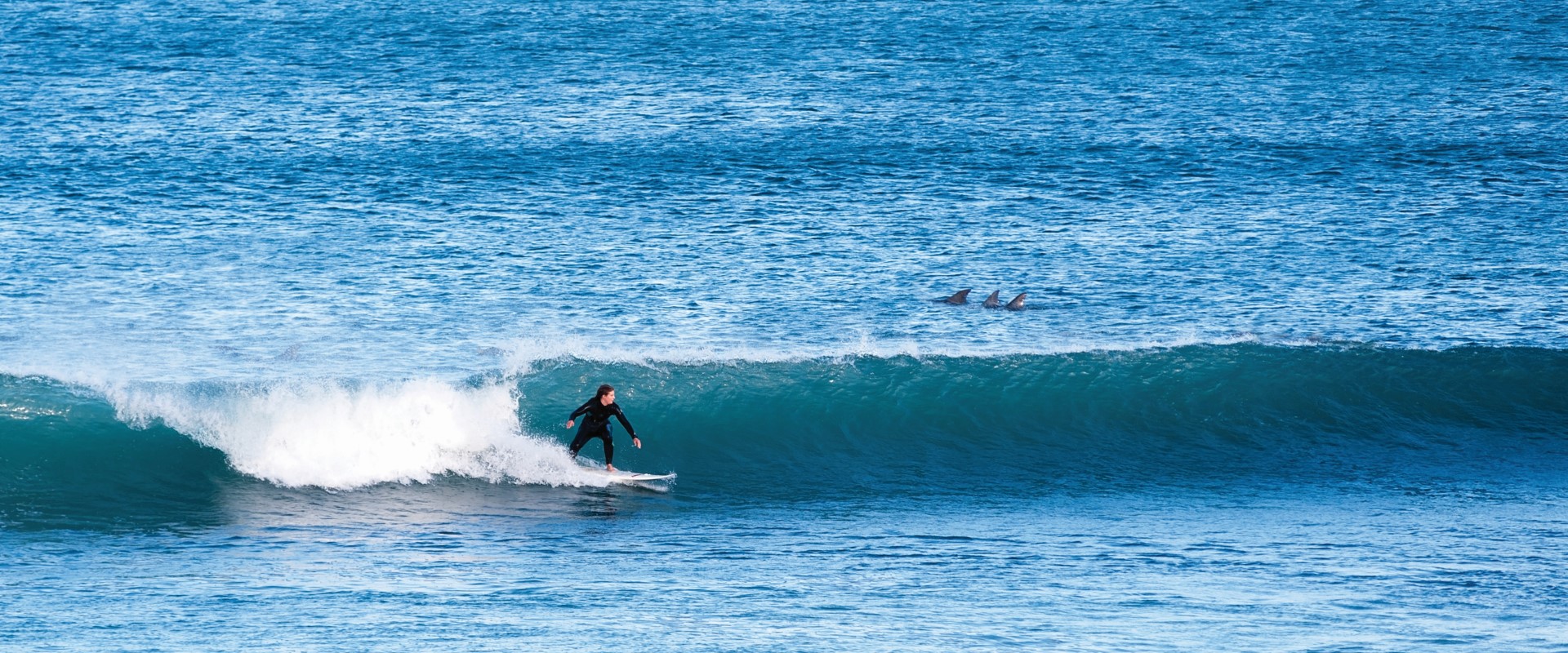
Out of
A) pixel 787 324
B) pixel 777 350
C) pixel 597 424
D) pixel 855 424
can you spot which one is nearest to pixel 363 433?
pixel 597 424

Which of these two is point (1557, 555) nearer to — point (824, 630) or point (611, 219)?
point (824, 630)

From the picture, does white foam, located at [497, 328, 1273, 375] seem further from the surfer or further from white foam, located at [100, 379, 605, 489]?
the surfer

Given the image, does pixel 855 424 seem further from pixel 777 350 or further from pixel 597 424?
pixel 597 424

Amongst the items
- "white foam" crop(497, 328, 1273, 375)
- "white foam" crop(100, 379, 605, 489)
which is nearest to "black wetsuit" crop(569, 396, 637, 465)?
"white foam" crop(100, 379, 605, 489)

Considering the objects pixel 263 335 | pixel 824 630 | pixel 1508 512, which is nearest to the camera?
pixel 824 630

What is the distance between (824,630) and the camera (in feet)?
37.5

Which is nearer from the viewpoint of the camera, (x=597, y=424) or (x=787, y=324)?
(x=597, y=424)

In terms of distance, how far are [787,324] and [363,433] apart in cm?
771

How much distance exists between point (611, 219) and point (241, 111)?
11353 mm

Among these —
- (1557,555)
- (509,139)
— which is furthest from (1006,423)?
(509,139)

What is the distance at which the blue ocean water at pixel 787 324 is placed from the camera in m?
12.5

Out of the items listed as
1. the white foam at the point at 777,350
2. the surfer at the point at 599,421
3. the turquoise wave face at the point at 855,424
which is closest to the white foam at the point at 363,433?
the turquoise wave face at the point at 855,424

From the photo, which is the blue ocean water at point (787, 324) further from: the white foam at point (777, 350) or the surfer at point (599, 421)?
the surfer at point (599, 421)

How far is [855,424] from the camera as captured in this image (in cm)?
1853
